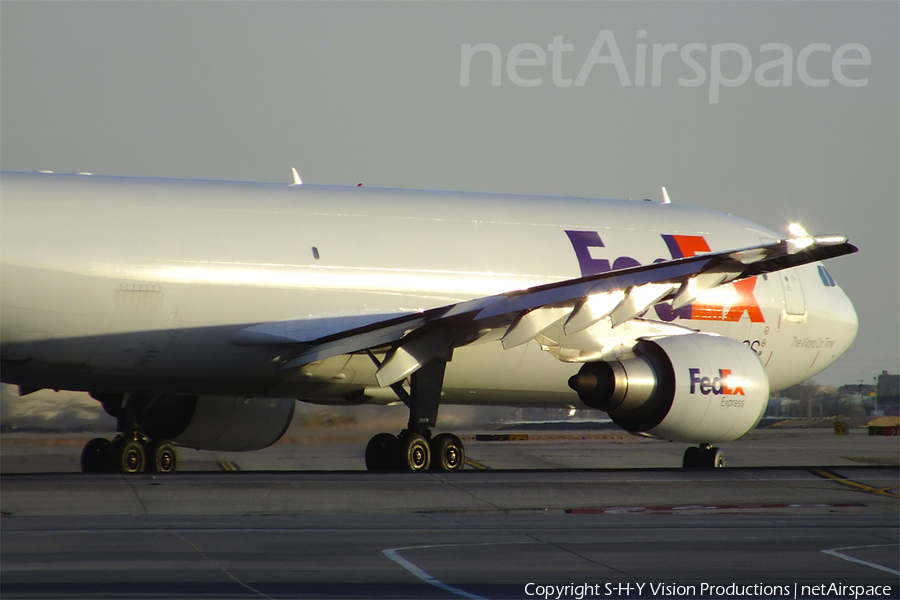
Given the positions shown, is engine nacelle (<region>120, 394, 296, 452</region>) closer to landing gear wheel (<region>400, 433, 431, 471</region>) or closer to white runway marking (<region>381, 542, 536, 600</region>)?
landing gear wheel (<region>400, 433, 431, 471</region>)

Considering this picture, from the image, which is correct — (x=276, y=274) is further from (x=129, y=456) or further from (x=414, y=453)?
(x=129, y=456)

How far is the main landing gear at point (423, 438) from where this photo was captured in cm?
1595

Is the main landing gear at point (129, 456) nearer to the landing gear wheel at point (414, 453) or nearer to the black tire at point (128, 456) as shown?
the black tire at point (128, 456)

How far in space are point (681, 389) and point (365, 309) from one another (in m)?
4.32

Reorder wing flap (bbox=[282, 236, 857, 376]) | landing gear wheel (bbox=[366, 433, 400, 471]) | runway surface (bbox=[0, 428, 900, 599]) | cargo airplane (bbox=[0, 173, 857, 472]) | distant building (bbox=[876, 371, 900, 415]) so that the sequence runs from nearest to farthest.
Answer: runway surface (bbox=[0, 428, 900, 599]), wing flap (bbox=[282, 236, 857, 376]), cargo airplane (bbox=[0, 173, 857, 472]), landing gear wheel (bbox=[366, 433, 400, 471]), distant building (bbox=[876, 371, 900, 415])

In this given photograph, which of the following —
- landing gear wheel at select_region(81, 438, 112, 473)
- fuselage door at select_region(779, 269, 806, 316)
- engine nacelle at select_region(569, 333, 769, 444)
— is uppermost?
fuselage door at select_region(779, 269, 806, 316)

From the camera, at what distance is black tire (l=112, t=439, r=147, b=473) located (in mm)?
17109

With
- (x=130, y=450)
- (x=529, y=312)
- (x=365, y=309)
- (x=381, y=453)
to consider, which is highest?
(x=365, y=309)

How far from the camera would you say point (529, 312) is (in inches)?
555

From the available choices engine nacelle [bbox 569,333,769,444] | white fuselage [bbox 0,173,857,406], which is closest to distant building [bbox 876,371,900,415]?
white fuselage [bbox 0,173,857,406]

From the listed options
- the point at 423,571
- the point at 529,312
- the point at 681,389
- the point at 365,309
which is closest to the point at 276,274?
the point at 365,309

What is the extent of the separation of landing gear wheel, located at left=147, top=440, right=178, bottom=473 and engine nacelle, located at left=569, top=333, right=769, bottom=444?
619 centimetres

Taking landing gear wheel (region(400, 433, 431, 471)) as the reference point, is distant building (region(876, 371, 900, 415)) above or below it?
above

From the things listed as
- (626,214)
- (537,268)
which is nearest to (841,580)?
(537,268)
